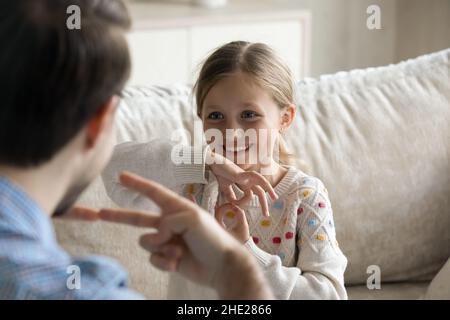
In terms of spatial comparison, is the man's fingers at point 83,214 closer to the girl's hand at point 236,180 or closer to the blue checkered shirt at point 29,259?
the blue checkered shirt at point 29,259

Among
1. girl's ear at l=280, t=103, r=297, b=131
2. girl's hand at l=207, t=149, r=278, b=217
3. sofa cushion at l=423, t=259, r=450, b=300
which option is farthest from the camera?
sofa cushion at l=423, t=259, r=450, b=300

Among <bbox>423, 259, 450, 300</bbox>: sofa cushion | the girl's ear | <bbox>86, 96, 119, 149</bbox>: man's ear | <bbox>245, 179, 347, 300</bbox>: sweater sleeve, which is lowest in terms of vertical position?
<bbox>423, 259, 450, 300</bbox>: sofa cushion

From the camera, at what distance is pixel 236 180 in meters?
1.38

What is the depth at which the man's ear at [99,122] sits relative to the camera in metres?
0.89

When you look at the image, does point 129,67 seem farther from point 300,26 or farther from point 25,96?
point 300,26

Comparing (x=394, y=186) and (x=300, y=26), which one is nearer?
(x=394, y=186)

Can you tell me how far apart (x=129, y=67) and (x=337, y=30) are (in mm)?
2959

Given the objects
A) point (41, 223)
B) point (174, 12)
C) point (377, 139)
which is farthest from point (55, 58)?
point (174, 12)

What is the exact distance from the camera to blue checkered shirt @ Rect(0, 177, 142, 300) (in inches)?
33.4

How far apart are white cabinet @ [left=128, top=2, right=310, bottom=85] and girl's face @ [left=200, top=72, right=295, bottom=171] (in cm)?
165

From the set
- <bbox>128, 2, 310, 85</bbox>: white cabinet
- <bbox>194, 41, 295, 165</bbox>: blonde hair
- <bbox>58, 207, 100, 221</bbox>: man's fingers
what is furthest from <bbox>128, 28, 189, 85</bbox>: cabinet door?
<bbox>58, 207, 100, 221</bbox>: man's fingers

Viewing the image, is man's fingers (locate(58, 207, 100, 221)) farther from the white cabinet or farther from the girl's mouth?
the white cabinet

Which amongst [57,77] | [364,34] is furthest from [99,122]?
[364,34]

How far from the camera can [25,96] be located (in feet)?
2.73
